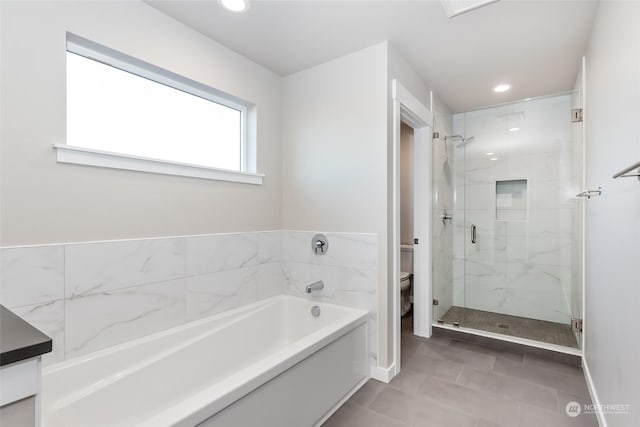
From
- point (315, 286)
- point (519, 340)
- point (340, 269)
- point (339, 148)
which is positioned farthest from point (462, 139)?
point (315, 286)

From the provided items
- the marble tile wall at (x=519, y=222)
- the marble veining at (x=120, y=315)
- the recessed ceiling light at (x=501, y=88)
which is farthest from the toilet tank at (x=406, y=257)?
the marble veining at (x=120, y=315)

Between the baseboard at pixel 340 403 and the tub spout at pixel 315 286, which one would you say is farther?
the tub spout at pixel 315 286

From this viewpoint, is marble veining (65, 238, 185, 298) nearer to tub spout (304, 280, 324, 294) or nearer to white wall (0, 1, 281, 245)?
white wall (0, 1, 281, 245)

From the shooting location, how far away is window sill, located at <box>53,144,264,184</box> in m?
1.52

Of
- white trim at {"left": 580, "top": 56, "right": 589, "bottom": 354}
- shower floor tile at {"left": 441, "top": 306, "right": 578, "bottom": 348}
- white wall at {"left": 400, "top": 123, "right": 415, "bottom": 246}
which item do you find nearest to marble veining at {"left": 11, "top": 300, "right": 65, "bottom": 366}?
shower floor tile at {"left": 441, "top": 306, "right": 578, "bottom": 348}

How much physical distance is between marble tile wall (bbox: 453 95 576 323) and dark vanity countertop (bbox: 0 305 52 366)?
3667mm

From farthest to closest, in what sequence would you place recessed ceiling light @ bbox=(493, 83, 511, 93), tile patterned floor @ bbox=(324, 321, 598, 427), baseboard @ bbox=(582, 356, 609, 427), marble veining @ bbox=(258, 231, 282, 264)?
recessed ceiling light @ bbox=(493, 83, 511, 93) → marble veining @ bbox=(258, 231, 282, 264) → tile patterned floor @ bbox=(324, 321, 598, 427) → baseboard @ bbox=(582, 356, 609, 427)

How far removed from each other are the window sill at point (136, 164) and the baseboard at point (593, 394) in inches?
104

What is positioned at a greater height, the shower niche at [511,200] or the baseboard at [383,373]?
the shower niche at [511,200]

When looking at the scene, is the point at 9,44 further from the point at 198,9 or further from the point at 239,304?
the point at 239,304

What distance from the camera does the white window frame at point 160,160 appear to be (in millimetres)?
1588

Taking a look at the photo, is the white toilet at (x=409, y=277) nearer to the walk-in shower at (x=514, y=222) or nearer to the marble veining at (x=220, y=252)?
the walk-in shower at (x=514, y=222)

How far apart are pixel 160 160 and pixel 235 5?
3.32ft

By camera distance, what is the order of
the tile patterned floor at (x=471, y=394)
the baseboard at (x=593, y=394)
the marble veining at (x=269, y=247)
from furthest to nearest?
the marble veining at (x=269, y=247)
the tile patterned floor at (x=471, y=394)
the baseboard at (x=593, y=394)
